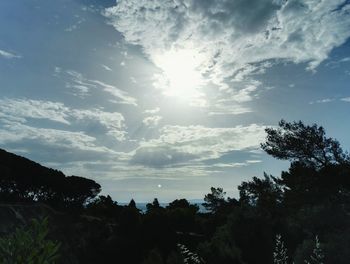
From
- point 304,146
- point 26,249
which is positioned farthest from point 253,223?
point 26,249

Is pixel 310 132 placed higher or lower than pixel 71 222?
higher

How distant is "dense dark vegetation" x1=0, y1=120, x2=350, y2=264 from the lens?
1115 inches

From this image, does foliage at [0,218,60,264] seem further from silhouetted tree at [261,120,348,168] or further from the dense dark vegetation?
silhouetted tree at [261,120,348,168]

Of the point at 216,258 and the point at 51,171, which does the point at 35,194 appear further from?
the point at 216,258

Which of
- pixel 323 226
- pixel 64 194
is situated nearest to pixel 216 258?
pixel 323 226

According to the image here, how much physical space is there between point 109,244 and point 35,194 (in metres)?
30.5

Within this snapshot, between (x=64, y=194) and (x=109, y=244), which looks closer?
(x=109, y=244)

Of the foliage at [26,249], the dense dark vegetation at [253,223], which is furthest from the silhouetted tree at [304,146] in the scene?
the foliage at [26,249]

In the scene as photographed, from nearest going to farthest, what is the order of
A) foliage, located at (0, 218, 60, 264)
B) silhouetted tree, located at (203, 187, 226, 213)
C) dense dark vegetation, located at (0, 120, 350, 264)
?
foliage, located at (0, 218, 60, 264) < dense dark vegetation, located at (0, 120, 350, 264) < silhouetted tree, located at (203, 187, 226, 213)

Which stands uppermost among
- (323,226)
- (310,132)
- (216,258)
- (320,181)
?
(310,132)

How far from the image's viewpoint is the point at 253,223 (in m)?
33.3

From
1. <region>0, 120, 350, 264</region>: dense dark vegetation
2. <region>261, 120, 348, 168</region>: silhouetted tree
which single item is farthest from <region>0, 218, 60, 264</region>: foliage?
<region>261, 120, 348, 168</region>: silhouetted tree

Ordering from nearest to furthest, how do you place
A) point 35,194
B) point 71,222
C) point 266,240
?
point 266,240 < point 71,222 < point 35,194

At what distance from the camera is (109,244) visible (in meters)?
38.0
